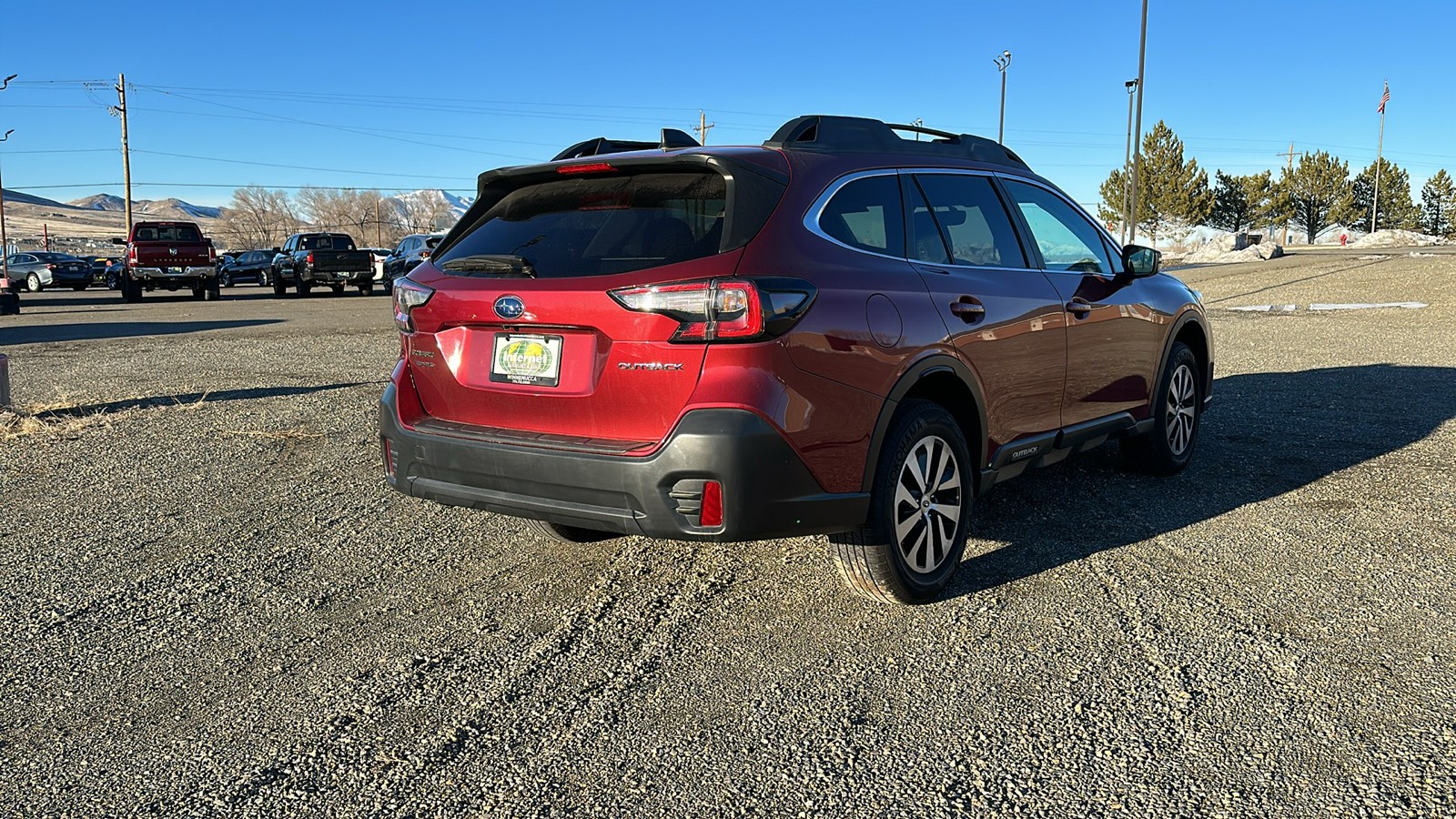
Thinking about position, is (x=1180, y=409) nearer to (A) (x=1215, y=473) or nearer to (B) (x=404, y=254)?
(A) (x=1215, y=473)

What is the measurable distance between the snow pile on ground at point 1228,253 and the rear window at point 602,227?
46100 mm

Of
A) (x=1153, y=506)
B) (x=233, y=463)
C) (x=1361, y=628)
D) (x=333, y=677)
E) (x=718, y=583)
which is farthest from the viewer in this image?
(x=233, y=463)

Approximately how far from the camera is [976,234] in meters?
4.85

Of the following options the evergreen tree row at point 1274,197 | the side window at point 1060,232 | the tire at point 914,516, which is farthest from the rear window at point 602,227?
the evergreen tree row at point 1274,197

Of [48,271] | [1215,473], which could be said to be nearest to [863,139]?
[1215,473]

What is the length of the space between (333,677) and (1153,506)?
411 centimetres

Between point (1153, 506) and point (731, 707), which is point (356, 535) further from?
point (1153, 506)

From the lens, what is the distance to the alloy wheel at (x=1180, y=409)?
639cm

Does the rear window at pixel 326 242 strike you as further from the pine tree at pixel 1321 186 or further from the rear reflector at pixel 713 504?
the pine tree at pixel 1321 186

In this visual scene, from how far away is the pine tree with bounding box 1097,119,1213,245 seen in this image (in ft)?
221

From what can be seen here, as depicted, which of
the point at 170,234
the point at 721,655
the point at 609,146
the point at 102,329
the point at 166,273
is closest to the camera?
the point at 721,655

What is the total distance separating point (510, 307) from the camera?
3.90 meters

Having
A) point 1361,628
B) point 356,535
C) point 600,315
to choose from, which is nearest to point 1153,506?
point 1361,628

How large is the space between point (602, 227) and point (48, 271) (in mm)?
45438
